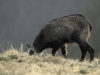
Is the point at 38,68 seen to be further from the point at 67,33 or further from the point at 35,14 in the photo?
the point at 35,14

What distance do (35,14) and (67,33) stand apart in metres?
94.3

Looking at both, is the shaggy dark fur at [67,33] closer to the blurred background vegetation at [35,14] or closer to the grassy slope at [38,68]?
the grassy slope at [38,68]

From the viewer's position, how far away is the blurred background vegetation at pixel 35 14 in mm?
92375

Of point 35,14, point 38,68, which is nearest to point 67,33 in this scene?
point 38,68

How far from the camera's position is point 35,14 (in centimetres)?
10662

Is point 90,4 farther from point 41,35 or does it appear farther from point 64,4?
point 41,35

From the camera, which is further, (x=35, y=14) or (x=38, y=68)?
(x=35, y=14)

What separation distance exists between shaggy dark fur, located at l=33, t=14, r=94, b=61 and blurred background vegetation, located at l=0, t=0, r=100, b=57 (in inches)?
2913

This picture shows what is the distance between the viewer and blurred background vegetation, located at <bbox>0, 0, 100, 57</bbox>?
92.4 meters

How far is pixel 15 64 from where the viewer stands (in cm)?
968

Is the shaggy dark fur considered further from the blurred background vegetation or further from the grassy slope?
the blurred background vegetation

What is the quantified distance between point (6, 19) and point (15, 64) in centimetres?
9862

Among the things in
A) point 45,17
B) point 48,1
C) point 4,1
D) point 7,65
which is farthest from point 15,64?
point 4,1

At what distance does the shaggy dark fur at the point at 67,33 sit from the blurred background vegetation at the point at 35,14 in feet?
243
